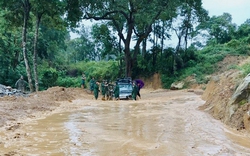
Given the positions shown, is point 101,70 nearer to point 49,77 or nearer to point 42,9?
point 49,77

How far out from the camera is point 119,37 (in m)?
33.3

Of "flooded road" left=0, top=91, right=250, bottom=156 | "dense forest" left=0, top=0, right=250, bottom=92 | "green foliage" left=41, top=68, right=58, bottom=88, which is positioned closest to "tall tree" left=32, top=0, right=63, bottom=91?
Answer: "dense forest" left=0, top=0, right=250, bottom=92

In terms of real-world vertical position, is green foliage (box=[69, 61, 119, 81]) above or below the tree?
below

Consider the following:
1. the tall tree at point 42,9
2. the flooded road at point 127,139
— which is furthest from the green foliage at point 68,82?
the flooded road at point 127,139

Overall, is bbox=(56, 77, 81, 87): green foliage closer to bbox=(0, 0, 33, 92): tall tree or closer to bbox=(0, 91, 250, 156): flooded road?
bbox=(0, 0, 33, 92): tall tree

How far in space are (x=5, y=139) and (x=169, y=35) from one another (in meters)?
31.5

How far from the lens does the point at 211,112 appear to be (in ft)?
39.9

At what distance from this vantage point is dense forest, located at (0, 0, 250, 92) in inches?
965

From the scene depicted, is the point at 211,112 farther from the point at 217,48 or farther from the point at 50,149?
the point at 217,48

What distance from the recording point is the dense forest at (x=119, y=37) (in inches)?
965

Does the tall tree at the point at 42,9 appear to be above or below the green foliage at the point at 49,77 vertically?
above

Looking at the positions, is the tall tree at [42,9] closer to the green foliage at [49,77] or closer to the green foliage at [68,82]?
the green foliage at [49,77]

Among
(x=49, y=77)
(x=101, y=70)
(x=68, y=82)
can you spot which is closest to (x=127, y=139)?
(x=49, y=77)

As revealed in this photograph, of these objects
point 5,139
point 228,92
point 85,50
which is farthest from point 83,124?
point 85,50
